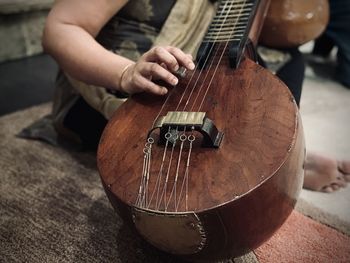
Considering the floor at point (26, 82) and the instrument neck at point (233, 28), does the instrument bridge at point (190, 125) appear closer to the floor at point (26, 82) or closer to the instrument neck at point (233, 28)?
the instrument neck at point (233, 28)

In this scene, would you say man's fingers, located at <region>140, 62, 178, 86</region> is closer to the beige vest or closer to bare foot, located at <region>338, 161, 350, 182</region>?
the beige vest

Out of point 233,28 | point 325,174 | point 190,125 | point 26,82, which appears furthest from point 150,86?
point 26,82

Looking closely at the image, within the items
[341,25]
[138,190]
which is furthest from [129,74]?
[341,25]

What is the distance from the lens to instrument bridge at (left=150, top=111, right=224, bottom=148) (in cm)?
64

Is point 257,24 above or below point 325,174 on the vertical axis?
above

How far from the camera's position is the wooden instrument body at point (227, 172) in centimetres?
58

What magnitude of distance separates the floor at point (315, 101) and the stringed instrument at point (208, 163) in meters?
0.43

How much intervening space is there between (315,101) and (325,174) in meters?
0.51

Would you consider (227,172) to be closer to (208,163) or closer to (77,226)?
(208,163)

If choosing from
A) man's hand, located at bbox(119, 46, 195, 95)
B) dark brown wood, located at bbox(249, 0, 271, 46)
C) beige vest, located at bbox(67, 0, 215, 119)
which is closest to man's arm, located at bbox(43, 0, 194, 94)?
man's hand, located at bbox(119, 46, 195, 95)

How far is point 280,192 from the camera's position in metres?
0.62

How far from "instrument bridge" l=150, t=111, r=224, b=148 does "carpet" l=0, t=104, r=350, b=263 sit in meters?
0.31

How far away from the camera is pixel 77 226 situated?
3.19 ft

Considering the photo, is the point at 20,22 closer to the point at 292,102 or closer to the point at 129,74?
the point at 129,74
